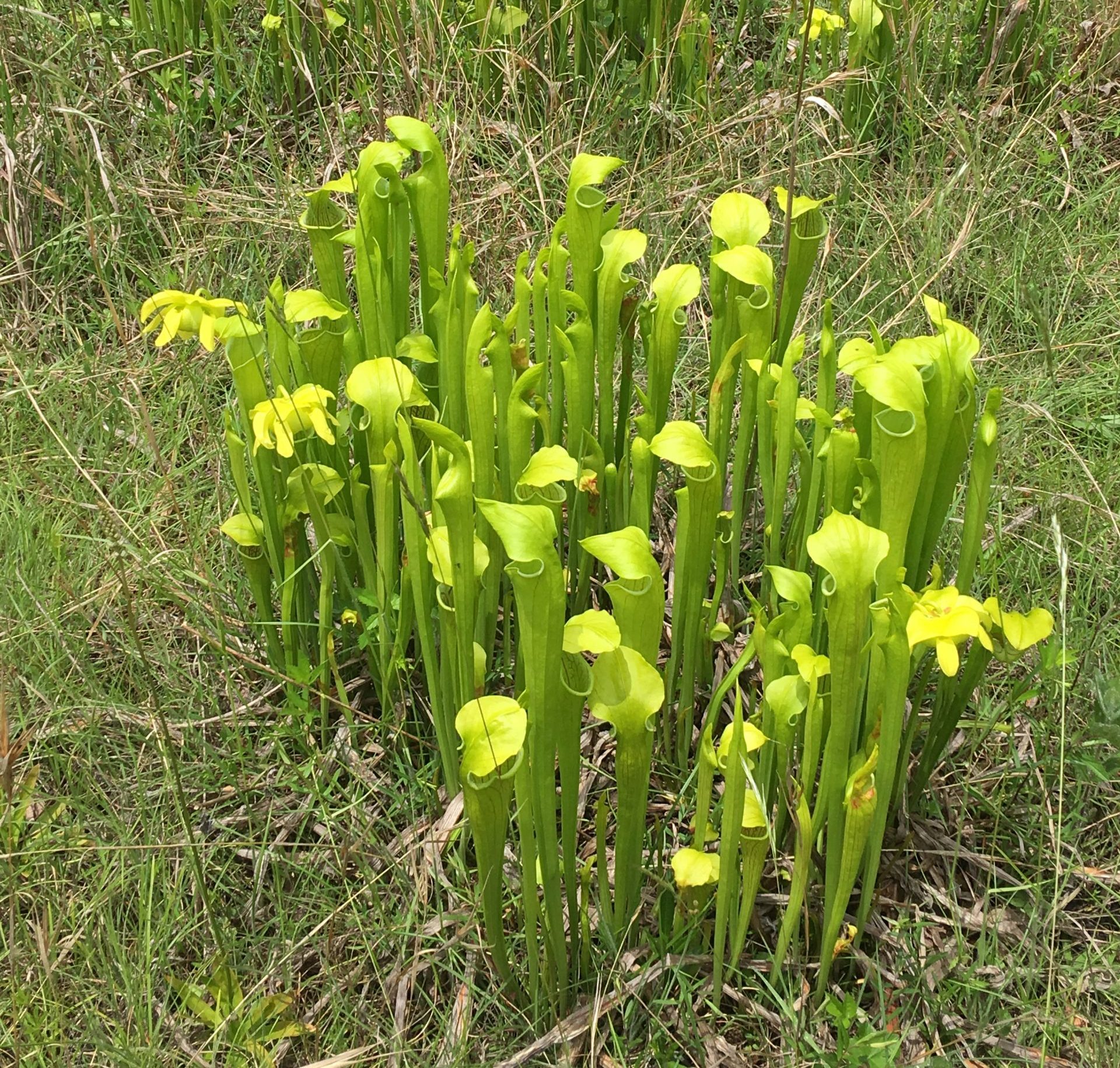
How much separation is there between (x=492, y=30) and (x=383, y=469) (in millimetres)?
1775

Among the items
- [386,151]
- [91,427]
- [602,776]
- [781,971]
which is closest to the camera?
[781,971]

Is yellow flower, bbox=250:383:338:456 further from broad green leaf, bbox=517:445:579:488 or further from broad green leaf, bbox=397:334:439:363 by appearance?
broad green leaf, bbox=517:445:579:488

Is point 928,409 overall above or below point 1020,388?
above

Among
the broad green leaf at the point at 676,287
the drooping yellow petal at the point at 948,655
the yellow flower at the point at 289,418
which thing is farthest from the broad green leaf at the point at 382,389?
the drooping yellow petal at the point at 948,655

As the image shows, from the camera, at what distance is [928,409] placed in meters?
1.13

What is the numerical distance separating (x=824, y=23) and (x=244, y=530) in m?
1.97

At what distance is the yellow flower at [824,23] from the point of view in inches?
104

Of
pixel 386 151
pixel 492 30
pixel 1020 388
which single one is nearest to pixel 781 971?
pixel 386 151

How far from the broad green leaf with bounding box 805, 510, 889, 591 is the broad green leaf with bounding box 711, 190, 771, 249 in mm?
466

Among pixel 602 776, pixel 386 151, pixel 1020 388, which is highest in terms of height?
pixel 386 151

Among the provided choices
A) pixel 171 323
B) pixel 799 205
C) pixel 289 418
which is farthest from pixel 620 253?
pixel 171 323

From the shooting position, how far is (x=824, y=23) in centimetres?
265

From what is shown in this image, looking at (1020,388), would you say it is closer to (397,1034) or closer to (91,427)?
(397,1034)

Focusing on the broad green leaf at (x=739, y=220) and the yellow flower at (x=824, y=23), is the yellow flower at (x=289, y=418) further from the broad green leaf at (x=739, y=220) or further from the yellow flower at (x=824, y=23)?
the yellow flower at (x=824, y=23)
